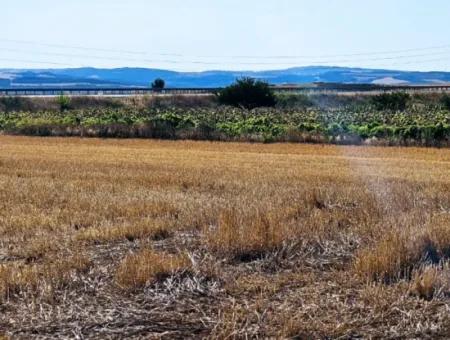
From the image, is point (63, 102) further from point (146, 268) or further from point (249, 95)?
point (146, 268)

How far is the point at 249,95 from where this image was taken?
203ft

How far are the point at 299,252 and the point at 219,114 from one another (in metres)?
37.7

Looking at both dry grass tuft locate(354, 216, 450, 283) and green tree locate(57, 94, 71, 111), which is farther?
green tree locate(57, 94, 71, 111)

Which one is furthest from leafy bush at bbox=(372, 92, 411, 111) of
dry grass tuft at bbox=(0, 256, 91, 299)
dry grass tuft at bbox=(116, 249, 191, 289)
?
dry grass tuft at bbox=(0, 256, 91, 299)

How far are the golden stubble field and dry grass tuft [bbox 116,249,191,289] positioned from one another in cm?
2

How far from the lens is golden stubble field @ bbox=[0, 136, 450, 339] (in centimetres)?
647

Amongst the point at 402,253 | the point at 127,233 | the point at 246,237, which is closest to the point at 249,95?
the point at 127,233

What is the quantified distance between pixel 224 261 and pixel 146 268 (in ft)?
3.79

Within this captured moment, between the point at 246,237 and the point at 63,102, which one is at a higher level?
the point at 246,237

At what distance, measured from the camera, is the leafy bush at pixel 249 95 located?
203 ft

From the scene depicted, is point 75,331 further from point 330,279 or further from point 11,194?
point 11,194

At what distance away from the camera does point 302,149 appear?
104 feet

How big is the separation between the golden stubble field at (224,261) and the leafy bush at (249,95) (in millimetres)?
46707

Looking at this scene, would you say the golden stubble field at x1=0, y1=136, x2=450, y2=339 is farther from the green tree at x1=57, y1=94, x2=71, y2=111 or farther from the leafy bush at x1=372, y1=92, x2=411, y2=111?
the green tree at x1=57, y1=94, x2=71, y2=111
